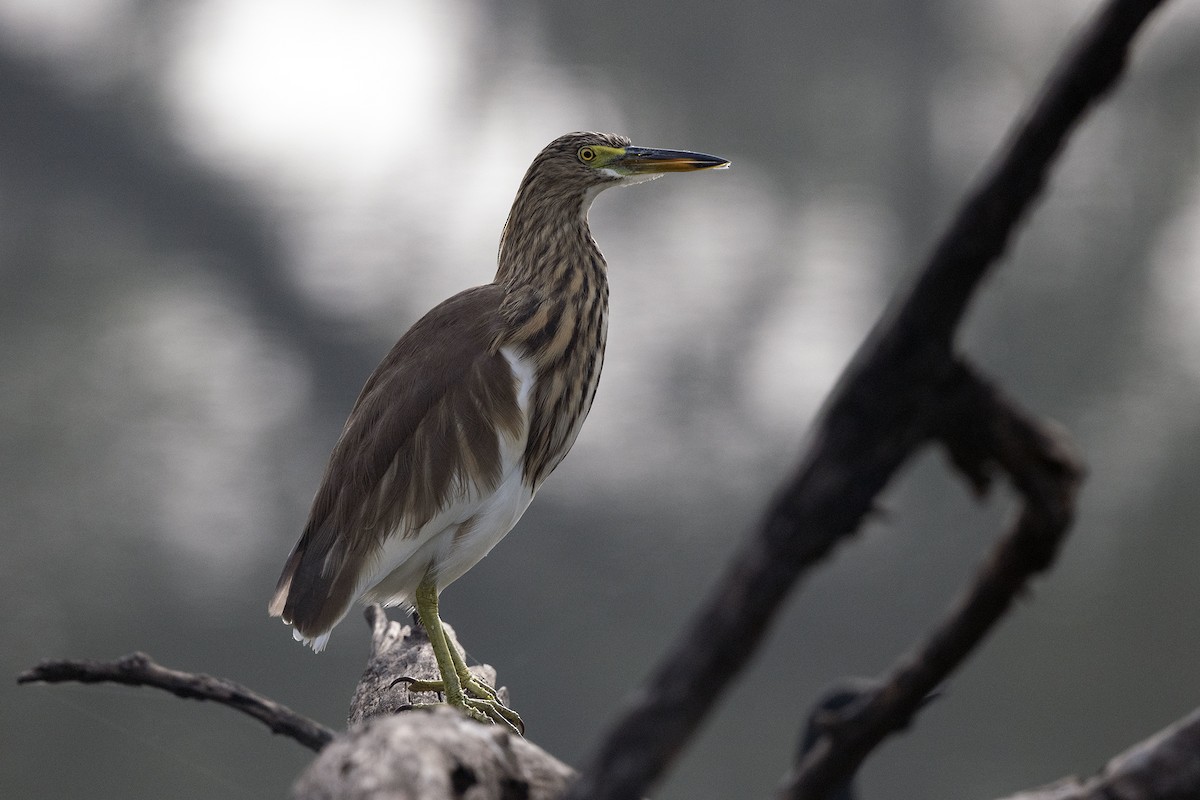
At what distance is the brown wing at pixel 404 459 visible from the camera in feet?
3.93

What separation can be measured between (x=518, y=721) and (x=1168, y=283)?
326 centimetres

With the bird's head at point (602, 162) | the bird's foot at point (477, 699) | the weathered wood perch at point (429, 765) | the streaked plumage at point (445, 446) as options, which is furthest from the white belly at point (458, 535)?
the weathered wood perch at point (429, 765)

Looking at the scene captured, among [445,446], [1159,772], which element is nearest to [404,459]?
[445,446]

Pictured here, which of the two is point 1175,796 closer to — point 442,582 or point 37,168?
point 442,582

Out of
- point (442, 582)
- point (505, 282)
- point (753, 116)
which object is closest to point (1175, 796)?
point (442, 582)

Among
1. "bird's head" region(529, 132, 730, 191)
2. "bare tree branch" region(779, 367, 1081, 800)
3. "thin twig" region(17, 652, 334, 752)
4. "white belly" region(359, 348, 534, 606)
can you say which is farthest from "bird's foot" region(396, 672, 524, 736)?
"bare tree branch" region(779, 367, 1081, 800)

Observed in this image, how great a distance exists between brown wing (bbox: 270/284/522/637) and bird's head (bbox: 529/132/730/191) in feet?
0.85

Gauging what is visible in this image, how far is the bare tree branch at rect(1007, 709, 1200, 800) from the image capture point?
0.59 meters

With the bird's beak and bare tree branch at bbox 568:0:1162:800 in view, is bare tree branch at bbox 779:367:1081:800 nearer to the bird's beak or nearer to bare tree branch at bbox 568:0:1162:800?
bare tree branch at bbox 568:0:1162:800

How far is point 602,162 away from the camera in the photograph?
1.42 meters

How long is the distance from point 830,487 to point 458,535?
846 mm

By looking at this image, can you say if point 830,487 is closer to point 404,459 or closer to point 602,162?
point 404,459

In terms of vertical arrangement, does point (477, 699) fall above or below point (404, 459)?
below

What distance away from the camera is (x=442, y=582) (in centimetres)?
126
